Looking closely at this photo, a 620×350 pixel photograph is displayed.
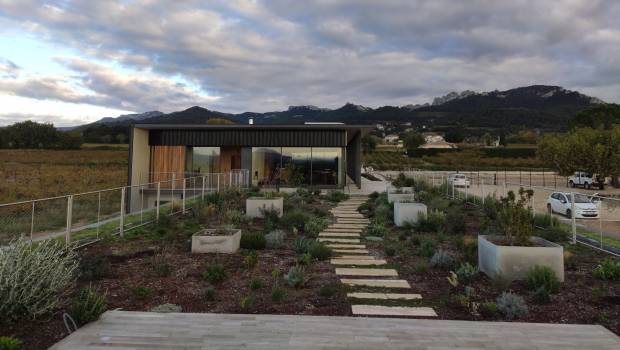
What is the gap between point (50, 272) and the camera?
4.18m

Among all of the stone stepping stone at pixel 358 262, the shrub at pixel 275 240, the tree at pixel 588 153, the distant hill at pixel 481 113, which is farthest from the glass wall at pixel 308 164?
the distant hill at pixel 481 113

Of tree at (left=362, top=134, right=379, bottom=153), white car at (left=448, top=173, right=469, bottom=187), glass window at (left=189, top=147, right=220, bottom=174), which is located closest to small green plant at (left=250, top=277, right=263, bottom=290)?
white car at (left=448, top=173, right=469, bottom=187)

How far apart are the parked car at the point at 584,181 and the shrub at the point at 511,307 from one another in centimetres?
3765

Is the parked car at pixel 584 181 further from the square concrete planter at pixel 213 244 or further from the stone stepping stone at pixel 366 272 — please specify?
the square concrete planter at pixel 213 244

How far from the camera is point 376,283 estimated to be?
5664 mm

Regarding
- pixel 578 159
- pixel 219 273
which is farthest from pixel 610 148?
pixel 219 273

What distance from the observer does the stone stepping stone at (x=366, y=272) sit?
6125mm

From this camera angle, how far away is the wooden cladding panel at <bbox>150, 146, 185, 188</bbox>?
78.9 feet

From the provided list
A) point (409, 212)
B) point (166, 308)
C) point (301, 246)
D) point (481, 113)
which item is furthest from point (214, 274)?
point (481, 113)

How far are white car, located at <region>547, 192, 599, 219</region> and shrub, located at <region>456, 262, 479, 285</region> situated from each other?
787 cm

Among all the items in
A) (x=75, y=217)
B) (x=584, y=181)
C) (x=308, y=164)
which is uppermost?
(x=308, y=164)

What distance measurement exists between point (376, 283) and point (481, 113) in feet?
487

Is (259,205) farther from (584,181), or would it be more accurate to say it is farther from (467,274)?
(584,181)

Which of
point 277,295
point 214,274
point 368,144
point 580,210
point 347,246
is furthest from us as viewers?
point 368,144
